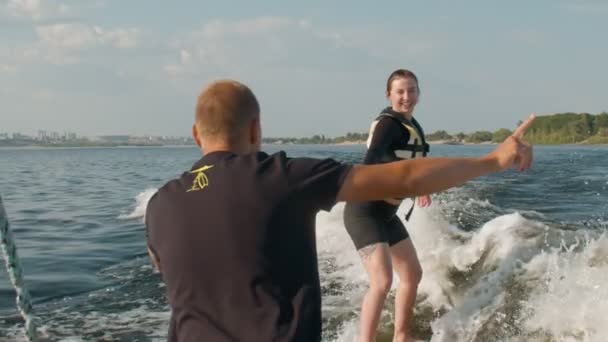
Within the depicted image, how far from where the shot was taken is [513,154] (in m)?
2.33

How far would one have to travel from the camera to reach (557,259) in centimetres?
627

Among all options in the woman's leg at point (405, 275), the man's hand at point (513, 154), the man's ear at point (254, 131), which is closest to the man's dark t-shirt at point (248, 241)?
the man's ear at point (254, 131)

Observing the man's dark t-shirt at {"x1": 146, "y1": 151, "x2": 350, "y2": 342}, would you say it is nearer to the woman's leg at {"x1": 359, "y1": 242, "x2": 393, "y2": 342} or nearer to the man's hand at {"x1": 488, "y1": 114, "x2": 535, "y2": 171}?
the man's hand at {"x1": 488, "y1": 114, "x2": 535, "y2": 171}

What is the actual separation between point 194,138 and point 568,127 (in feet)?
311

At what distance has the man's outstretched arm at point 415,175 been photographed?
6.86ft

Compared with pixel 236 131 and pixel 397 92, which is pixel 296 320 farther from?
pixel 397 92

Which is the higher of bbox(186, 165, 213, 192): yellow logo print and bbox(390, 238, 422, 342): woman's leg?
bbox(186, 165, 213, 192): yellow logo print

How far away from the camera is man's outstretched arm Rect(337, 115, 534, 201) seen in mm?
2090

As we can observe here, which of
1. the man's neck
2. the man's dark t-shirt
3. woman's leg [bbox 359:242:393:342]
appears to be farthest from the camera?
woman's leg [bbox 359:242:393:342]

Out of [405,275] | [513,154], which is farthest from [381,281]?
[513,154]

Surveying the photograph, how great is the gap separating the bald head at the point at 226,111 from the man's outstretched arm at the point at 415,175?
0.37m

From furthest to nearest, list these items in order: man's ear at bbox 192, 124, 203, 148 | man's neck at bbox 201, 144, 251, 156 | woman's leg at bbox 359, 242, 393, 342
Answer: woman's leg at bbox 359, 242, 393, 342 < man's ear at bbox 192, 124, 203, 148 < man's neck at bbox 201, 144, 251, 156

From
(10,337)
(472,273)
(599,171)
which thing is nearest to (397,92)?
(472,273)

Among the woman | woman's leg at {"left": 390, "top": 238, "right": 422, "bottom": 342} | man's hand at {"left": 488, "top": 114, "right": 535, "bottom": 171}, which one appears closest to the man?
man's hand at {"left": 488, "top": 114, "right": 535, "bottom": 171}
